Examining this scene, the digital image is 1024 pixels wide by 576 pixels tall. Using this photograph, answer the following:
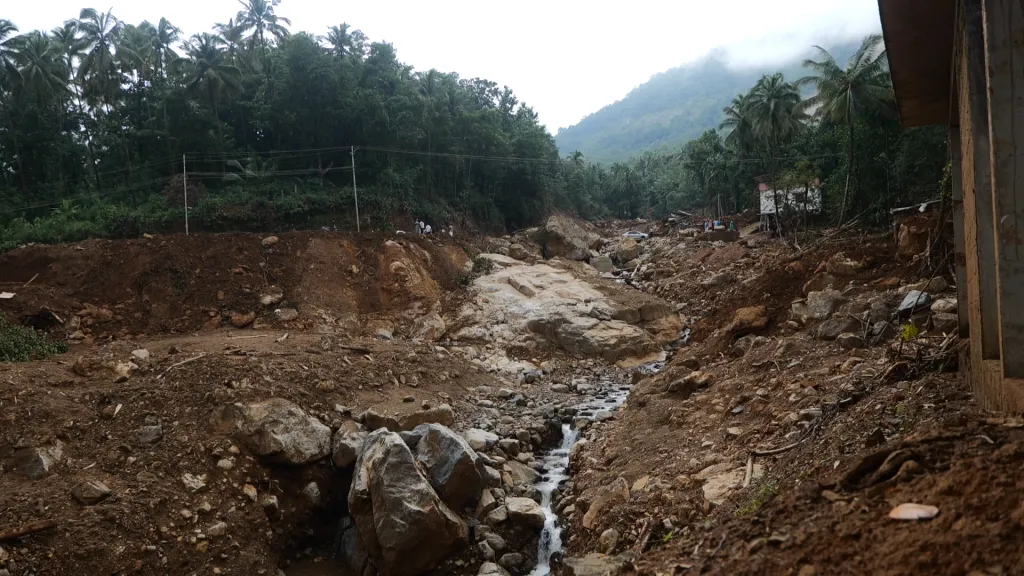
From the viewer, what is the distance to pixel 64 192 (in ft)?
102

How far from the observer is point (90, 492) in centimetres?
671

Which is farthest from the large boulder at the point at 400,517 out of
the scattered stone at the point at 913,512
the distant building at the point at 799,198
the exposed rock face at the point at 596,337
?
the distant building at the point at 799,198

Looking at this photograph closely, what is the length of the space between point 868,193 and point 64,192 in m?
40.3

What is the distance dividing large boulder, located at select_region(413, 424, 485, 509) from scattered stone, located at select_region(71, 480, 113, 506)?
11.8 ft

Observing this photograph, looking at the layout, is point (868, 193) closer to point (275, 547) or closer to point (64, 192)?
point (275, 547)

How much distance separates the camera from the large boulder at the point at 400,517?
21.7ft

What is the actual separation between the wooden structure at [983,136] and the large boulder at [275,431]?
7.55m

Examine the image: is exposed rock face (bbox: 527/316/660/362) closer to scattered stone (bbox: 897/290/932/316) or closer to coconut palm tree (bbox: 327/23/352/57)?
scattered stone (bbox: 897/290/932/316)

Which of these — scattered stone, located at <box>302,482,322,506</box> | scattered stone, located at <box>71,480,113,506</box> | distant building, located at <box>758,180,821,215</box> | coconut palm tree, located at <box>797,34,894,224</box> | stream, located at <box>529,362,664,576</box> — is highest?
coconut palm tree, located at <box>797,34,894,224</box>

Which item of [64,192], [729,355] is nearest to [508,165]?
[64,192]

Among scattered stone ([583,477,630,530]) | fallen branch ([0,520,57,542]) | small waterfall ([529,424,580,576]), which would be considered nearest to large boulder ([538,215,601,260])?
small waterfall ([529,424,580,576])

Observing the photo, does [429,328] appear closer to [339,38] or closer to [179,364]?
[179,364]

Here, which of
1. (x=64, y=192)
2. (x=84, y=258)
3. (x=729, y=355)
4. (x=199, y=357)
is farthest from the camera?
(x=64, y=192)

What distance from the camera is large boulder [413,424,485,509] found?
7492mm
